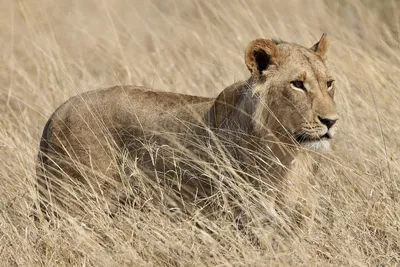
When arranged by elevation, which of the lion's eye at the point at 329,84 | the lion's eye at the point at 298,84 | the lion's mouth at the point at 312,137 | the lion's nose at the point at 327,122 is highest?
the lion's eye at the point at 298,84

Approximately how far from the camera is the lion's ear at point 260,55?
4.63 meters

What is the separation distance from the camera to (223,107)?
4.86 m

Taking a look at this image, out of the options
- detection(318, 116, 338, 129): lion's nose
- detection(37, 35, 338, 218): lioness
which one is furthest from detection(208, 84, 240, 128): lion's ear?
detection(318, 116, 338, 129): lion's nose

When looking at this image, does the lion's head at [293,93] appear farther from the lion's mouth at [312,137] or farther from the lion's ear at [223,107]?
the lion's ear at [223,107]

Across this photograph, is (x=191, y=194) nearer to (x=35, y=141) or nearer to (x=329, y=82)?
(x=329, y=82)

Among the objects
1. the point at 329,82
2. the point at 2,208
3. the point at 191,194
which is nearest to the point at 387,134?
the point at 329,82

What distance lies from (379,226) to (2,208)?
6.62 ft

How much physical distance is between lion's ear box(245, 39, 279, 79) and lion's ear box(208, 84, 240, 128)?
228mm

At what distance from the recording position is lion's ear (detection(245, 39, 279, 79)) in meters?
4.63

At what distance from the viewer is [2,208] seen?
482 centimetres

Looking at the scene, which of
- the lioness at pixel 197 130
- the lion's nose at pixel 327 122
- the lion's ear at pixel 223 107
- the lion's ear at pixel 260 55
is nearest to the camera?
the lion's nose at pixel 327 122

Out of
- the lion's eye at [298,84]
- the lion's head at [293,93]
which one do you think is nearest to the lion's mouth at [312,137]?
the lion's head at [293,93]

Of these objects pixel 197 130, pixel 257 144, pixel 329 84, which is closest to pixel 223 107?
pixel 197 130

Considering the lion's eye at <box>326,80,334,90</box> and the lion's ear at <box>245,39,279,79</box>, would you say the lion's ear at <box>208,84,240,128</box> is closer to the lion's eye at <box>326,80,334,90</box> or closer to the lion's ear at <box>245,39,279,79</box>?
the lion's ear at <box>245,39,279,79</box>
